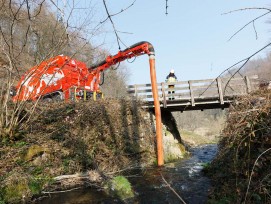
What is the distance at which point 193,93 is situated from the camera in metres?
13.4

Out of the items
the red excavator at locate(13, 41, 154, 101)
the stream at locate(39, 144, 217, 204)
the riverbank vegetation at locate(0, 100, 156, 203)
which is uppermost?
the red excavator at locate(13, 41, 154, 101)

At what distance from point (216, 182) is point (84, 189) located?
3014mm

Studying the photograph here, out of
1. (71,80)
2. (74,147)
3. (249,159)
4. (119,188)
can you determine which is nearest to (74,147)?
(74,147)

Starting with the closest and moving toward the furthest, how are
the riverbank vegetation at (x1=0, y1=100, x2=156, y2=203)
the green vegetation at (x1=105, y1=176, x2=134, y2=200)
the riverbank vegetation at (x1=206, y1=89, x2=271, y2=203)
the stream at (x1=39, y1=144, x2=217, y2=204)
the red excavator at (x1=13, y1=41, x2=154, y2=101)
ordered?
the riverbank vegetation at (x1=206, y1=89, x2=271, y2=203) → the stream at (x1=39, y1=144, x2=217, y2=204) → the green vegetation at (x1=105, y1=176, x2=134, y2=200) → the riverbank vegetation at (x1=0, y1=100, x2=156, y2=203) → the red excavator at (x1=13, y1=41, x2=154, y2=101)

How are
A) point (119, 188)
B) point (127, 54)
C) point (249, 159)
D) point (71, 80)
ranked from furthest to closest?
point (71, 80)
point (127, 54)
point (119, 188)
point (249, 159)

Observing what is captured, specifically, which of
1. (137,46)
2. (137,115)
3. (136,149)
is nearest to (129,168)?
(136,149)

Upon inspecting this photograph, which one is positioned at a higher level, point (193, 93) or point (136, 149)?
point (193, 93)

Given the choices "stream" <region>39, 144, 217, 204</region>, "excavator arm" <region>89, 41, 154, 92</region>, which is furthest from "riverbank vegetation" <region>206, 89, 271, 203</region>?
"excavator arm" <region>89, 41, 154, 92</region>

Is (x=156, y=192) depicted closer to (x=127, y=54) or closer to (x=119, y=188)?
(x=119, y=188)

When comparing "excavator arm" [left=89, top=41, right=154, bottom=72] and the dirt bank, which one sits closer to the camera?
the dirt bank

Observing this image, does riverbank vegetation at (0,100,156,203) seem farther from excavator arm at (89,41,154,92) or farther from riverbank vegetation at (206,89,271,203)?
riverbank vegetation at (206,89,271,203)

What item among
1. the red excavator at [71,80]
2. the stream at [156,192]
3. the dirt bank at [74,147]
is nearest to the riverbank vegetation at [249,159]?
the stream at [156,192]

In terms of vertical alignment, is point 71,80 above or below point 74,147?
above

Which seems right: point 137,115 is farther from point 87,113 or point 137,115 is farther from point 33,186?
point 33,186
